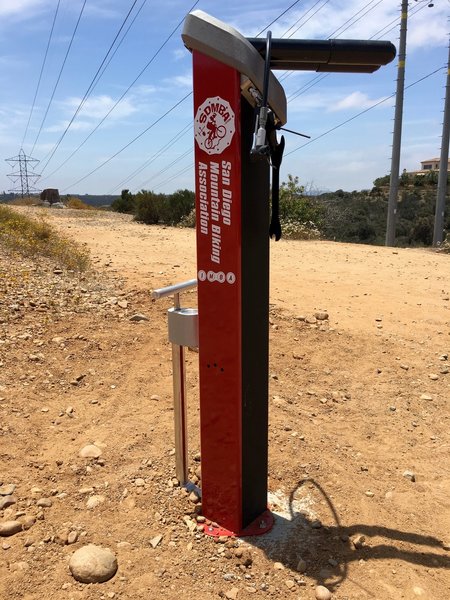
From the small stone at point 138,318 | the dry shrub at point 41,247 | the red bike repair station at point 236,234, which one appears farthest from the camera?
the dry shrub at point 41,247

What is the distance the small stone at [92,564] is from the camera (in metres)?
1.93

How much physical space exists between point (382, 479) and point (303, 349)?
6.05ft

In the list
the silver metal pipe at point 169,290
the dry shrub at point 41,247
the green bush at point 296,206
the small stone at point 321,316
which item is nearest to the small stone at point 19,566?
the silver metal pipe at point 169,290

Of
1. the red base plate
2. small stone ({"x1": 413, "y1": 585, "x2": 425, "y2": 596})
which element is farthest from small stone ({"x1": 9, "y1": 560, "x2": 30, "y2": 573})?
small stone ({"x1": 413, "y1": 585, "x2": 425, "y2": 596})

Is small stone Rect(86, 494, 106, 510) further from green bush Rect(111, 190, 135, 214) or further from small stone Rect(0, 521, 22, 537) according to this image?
green bush Rect(111, 190, 135, 214)

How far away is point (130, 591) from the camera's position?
6.18 ft

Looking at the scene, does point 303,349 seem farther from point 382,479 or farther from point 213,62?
point 213,62

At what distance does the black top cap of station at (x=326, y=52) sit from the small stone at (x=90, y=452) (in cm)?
206

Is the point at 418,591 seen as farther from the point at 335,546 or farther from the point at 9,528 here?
the point at 9,528

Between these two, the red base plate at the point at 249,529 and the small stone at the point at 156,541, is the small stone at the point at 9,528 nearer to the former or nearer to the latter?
the small stone at the point at 156,541

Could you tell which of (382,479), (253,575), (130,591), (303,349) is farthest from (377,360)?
(130,591)

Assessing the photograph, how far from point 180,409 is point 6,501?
867 mm

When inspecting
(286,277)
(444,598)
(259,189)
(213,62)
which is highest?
(213,62)

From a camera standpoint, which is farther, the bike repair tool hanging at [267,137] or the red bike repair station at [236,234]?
the red bike repair station at [236,234]
